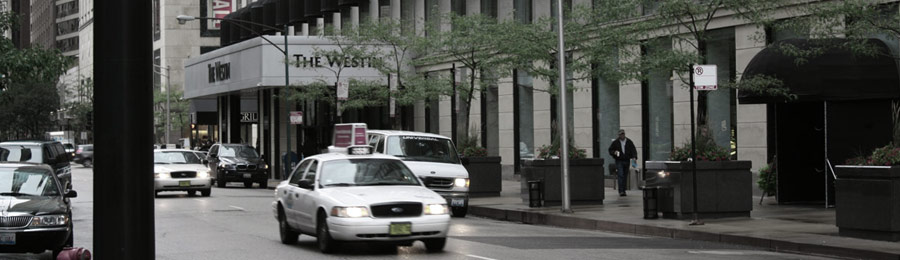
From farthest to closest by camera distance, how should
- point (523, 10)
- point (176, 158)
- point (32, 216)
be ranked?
point (523, 10), point (176, 158), point (32, 216)

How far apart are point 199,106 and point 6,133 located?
54.7 metres

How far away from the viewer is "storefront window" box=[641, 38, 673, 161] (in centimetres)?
3042

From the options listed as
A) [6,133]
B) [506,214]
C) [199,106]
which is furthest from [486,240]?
[6,133]

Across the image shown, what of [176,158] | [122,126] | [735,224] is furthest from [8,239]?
[176,158]

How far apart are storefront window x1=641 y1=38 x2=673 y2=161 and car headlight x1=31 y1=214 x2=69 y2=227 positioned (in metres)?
19.7

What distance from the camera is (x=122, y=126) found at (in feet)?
10.2

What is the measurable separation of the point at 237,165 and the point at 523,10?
460 inches

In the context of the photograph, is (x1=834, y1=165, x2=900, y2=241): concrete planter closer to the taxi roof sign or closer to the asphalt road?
the asphalt road

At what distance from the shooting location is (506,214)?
77.6 feet

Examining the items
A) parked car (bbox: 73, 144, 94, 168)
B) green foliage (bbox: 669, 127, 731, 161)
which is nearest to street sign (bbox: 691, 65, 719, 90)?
green foliage (bbox: 669, 127, 731, 161)

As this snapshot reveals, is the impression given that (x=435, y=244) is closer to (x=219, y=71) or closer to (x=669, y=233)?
(x=669, y=233)

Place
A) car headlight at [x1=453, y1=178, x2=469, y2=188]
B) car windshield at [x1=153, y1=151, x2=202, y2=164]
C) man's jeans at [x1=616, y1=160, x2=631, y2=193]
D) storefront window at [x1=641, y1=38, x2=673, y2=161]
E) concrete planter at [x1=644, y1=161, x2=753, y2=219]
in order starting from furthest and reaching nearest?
car windshield at [x1=153, y1=151, x2=202, y2=164] < storefront window at [x1=641, y1=38, x2=673, y2=161] < man's jeans at [x1=616, y1=160, x2=631, y2=193] < car headlight at [x1=453, y1=178, x2=469, y2=188] < concrete planter at [x1=644, y1=161, x2=753, y2=219]

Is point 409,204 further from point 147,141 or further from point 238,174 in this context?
point 238,174

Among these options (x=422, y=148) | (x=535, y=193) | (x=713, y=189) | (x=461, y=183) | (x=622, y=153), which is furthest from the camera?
(x=622, y=153)
